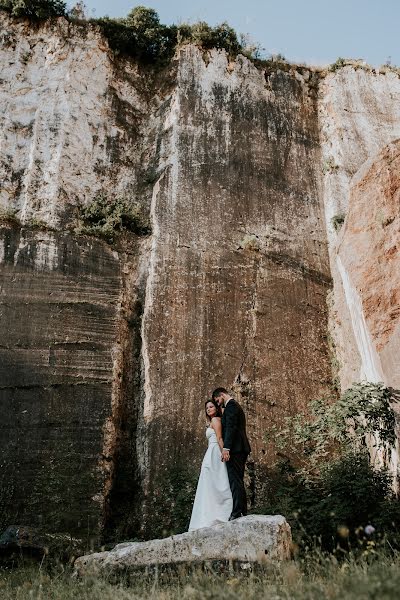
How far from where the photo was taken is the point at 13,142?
13.0 meters

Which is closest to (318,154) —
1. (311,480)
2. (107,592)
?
(311,480)

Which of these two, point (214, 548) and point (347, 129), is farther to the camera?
point (347, 129)

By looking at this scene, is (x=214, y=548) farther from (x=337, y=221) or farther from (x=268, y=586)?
(x=337, y=221)

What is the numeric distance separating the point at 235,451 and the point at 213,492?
503 millimetres

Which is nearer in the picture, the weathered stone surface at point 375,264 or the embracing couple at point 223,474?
the embracing couple at point 223,474

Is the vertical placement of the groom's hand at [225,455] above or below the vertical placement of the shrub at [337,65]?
below

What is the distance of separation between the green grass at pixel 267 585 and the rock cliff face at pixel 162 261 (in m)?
3.32

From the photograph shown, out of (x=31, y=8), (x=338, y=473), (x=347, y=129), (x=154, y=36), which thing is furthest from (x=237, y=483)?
(x=31, y=8)

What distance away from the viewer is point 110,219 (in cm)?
1192

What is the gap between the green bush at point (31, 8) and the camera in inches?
561

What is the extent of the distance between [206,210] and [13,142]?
13.3 feet

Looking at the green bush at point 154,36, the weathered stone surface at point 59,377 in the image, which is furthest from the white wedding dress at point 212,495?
the green bush at point 154,36

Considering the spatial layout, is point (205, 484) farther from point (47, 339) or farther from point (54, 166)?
point (54, 166)

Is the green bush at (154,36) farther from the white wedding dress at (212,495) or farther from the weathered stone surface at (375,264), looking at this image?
the white wedding dress at (212,495)
